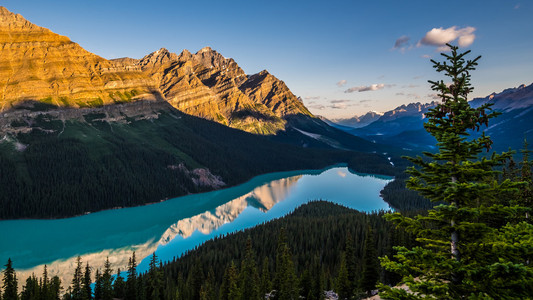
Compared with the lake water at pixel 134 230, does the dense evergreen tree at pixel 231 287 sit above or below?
above

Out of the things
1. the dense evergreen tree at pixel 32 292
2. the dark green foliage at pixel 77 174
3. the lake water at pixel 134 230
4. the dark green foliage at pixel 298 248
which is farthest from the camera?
the dark green foliage at pixel 77 174

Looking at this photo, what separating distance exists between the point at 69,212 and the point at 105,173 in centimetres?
3439

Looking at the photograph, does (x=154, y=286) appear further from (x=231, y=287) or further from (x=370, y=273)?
(x=370, y=273)

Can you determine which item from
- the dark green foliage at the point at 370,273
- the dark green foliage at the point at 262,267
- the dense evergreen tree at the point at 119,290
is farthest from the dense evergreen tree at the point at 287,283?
the dense evergreen tree at the point at 119,290

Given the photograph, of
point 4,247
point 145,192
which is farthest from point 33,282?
point 145,192

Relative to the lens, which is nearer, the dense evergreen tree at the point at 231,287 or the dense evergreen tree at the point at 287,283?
the dense evergreen tree at the point at 287,283

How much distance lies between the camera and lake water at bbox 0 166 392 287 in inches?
3474

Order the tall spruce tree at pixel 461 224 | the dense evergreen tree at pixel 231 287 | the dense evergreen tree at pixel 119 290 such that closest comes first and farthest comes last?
the tall spruce tree at pixel 461 224, the dense evergreen tree at pixel 231 287, the dense evergreen tree at pixel 119 290

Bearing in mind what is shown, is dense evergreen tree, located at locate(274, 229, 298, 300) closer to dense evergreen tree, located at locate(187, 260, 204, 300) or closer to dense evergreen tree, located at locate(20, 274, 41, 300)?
Answer: dense evergreen tree, located at locate(187, 260, 204, 300)

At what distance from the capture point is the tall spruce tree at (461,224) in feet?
34.7

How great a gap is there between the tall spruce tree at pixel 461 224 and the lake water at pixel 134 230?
86333mm

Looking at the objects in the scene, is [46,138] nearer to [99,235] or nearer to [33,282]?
[99,235]

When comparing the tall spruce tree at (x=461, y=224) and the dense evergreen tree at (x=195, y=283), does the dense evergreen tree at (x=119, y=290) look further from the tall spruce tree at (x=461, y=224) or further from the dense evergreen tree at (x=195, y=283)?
the tall spruce tree at (x=461, y=224)

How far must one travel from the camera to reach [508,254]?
10.7 metres
